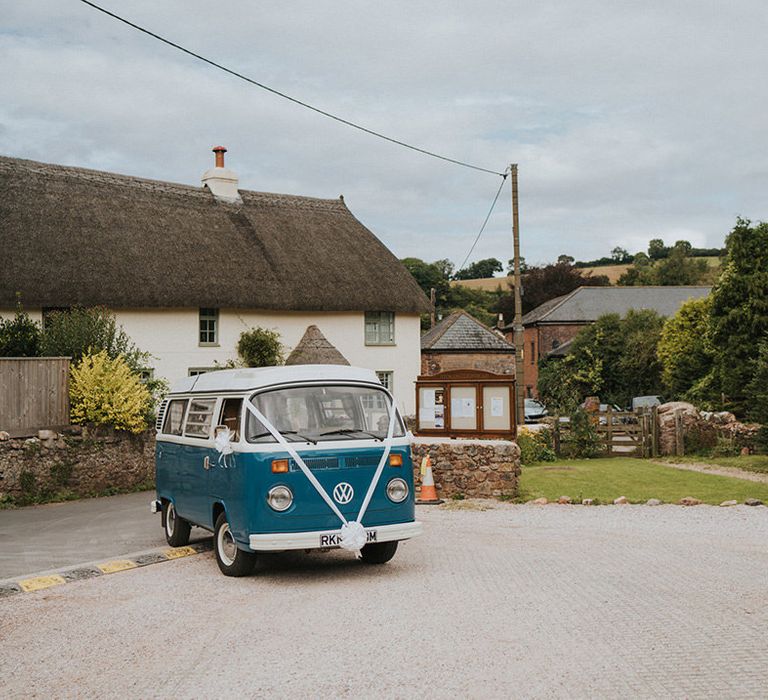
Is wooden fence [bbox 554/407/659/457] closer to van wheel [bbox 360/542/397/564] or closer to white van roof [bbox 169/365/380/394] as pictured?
van wheel [bbox 360/542/397/564]

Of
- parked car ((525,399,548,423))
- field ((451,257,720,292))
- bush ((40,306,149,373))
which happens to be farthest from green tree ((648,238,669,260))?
bush ((40,306,149,373))

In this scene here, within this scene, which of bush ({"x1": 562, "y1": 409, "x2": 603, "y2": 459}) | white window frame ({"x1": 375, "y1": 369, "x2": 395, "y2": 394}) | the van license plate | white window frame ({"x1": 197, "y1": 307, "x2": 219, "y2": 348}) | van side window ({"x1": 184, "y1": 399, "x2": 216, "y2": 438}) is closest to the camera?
the van license plate

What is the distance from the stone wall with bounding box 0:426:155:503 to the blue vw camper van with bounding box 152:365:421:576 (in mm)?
9914

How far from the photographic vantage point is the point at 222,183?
36.3 meters

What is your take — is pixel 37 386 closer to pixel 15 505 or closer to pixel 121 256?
pixel 15 505

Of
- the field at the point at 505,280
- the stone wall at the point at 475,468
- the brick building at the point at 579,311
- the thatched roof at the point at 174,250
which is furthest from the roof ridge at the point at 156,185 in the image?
the field at the point at 505,280

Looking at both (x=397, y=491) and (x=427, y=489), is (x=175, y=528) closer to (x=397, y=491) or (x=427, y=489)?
(x=397, y=491)

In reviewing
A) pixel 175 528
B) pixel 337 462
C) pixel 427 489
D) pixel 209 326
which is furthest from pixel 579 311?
pixel 337 462

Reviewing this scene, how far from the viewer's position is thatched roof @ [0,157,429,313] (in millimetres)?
28141

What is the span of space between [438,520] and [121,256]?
18.5 meters

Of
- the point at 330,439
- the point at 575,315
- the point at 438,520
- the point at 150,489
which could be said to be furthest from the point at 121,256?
the point at 575,315

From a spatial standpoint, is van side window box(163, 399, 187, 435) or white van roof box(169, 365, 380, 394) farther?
van side window box(163, 399, 187, 435)

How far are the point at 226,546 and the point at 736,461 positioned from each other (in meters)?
17.8

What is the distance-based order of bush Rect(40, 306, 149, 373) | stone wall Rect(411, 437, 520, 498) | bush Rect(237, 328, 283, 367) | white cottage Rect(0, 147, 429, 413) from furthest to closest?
bush Rect(237, 328, 283, 367) < white cottage Rect(0, 147, 429, 413) < bush Rect(40, 306, 149, 373) < stone wall Rect(411, 437, 520, 498)
